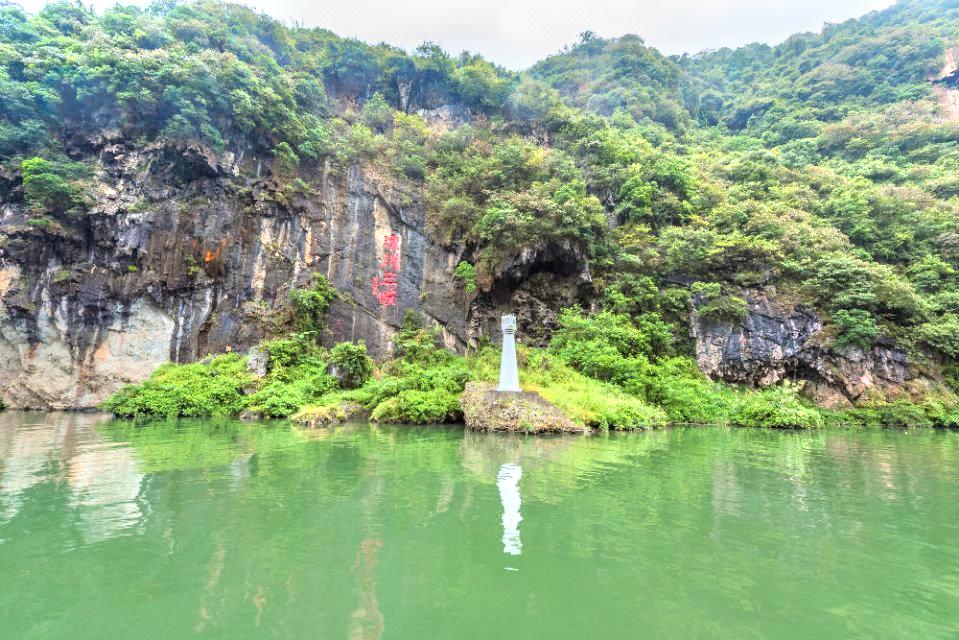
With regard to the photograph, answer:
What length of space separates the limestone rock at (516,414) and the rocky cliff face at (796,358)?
Result: 9020 mm

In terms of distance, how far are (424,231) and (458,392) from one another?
402 inches

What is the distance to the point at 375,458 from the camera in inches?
305

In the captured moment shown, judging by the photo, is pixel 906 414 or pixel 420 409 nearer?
pixel 420 409

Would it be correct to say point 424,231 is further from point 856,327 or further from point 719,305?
point 856,327

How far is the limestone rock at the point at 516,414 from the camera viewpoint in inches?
455

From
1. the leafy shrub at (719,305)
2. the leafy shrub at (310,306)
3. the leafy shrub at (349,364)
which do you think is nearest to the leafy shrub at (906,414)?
the leafy shrub at (719,305)

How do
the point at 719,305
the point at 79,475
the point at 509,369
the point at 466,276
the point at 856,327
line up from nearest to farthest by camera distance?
the point at 79,475
the point at 509,369
the point at 856,327
the point at 719,305
the point at 466,276

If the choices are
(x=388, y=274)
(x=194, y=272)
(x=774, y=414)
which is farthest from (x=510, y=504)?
(x=194, y=272)

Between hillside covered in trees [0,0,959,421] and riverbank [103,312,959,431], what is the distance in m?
0.29

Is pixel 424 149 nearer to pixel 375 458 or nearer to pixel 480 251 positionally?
pixel 480 251

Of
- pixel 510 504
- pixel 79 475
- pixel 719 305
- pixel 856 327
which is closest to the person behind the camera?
pixel 510 504

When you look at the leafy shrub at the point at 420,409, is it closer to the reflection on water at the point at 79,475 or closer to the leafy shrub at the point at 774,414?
the reflection on water at the point at 79,475

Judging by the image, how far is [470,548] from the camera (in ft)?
12.5

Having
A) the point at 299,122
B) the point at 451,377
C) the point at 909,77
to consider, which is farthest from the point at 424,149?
the point at 909,77
